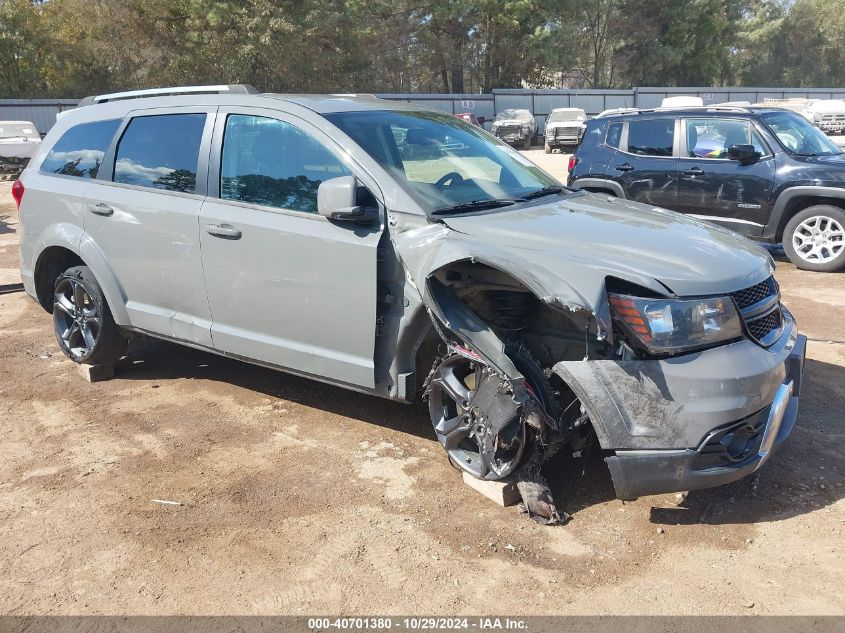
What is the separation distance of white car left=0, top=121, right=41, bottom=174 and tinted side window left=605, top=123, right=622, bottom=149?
17.5 meters

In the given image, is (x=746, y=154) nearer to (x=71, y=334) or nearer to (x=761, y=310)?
(x=761, y=310)

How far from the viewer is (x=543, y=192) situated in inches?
178

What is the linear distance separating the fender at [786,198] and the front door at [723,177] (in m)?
0.08

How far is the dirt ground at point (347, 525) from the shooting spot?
3.01 meters

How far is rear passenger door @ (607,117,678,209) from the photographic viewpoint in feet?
30.7

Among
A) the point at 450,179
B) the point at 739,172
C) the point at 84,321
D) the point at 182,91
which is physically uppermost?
the point at 182,91

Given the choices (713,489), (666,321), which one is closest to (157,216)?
(666,321)

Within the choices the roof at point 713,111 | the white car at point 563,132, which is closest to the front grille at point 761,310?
the roof at point 713,111

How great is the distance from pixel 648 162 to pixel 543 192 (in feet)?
18.2

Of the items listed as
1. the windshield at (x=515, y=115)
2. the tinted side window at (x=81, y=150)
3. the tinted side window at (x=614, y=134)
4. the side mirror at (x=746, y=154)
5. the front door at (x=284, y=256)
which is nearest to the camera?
the front door at (x=284, y=256)

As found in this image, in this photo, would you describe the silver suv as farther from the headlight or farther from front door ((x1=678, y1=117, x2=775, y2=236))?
front door ((x1=678, y1=117, x2=775, y2=236))

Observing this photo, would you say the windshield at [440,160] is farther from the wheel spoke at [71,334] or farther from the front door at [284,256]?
the wheel spoke at [71,334]

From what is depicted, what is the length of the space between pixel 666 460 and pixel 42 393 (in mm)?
4223

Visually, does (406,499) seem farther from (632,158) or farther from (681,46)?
(681,46)
